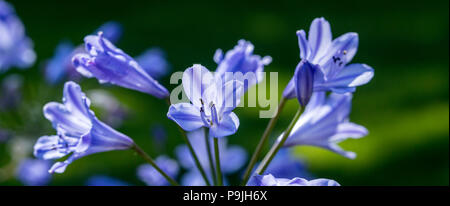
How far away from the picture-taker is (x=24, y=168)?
228 centimetres

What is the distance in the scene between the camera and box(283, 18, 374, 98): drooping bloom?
1.34m

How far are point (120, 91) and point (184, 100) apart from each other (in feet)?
10.3

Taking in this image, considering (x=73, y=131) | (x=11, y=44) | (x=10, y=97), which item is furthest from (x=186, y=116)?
(x=11, y=44)

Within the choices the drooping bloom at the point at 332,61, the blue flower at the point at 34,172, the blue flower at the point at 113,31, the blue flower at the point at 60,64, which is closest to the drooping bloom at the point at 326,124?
the drooping bloom at the point at 332,61

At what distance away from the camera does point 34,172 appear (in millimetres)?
2240

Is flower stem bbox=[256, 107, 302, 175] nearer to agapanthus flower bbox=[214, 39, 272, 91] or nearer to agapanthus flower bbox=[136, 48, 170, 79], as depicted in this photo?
agapanthus flower bbox=[214, 39, 272, 91]

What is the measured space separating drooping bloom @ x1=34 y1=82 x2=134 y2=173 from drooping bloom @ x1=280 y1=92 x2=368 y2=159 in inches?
17.0

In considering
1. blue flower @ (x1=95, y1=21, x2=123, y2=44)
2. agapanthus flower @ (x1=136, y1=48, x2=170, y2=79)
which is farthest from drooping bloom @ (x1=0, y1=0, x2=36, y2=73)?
blue flower @ (x1=95, y1=21, x2=123, y2=44)

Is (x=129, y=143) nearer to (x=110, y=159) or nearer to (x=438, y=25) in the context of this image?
(x=110, y=159)

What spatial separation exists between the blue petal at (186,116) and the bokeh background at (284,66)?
1263mm

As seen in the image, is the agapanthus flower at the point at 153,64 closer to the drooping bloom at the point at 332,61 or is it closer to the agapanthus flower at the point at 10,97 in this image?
the agapanthus flower at the point at 10,97

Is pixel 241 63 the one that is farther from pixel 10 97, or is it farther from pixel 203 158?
pixel 10 97

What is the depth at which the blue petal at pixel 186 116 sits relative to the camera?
1.20m
